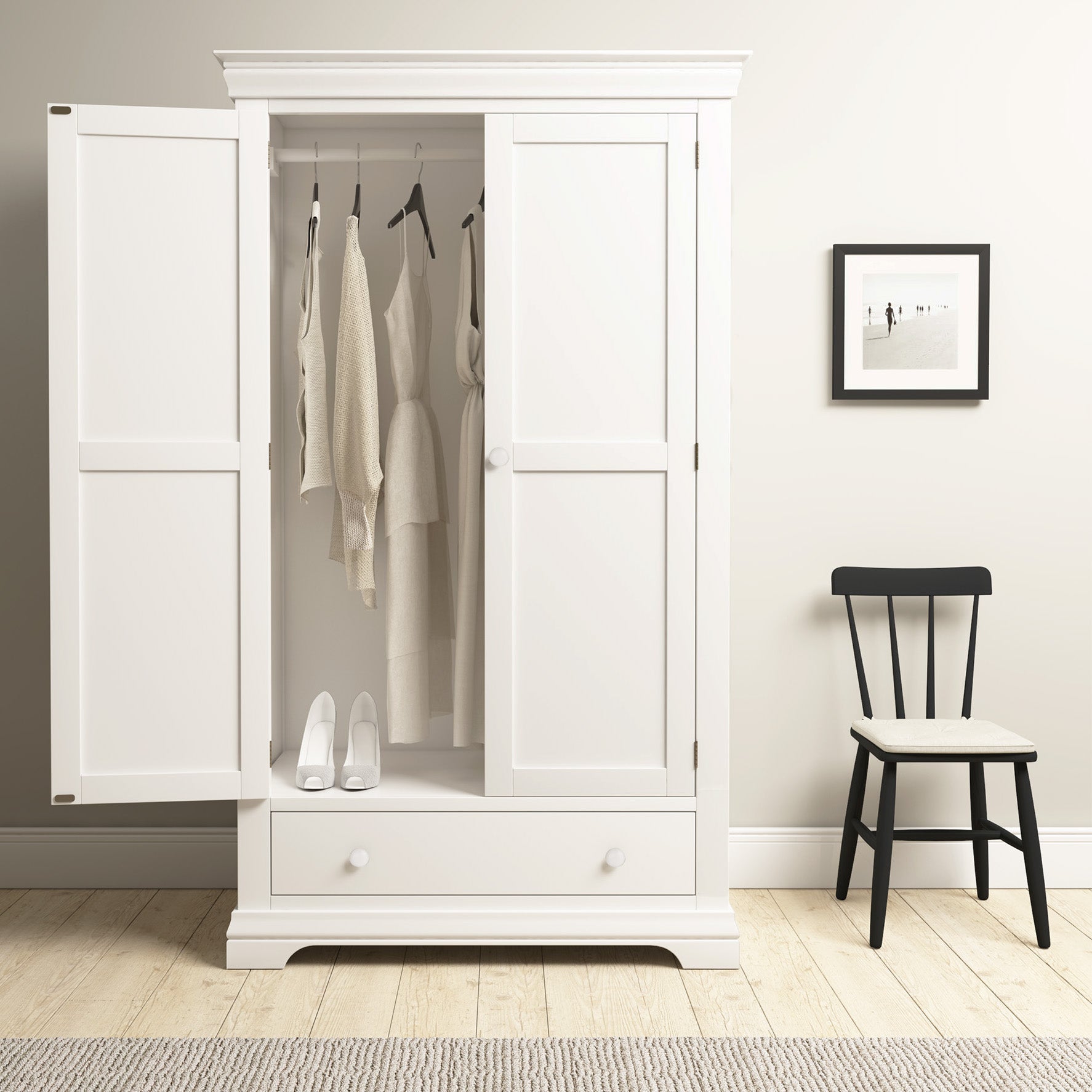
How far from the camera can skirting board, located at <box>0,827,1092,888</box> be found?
8.33ft

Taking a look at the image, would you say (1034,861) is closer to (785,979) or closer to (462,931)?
(785,979)

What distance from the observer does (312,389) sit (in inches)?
83.7

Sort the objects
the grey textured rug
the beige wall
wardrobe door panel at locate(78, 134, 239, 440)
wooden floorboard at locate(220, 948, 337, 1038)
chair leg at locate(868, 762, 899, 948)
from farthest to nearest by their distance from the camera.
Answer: the beige wall
chair leg at locate(868, 762, 899, 948)
wardrobe door panel at locate(78, 134, 239, 440)
wooden floorboard at locate(220, 948, 337, 1038)
the grey textured rug

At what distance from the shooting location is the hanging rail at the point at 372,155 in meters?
2.18

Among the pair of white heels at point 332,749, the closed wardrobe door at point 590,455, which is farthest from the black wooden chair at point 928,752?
the pair of white heels at point 332,749

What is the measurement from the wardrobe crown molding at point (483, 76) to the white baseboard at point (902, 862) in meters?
1.92

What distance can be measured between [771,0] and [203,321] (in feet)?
5.79

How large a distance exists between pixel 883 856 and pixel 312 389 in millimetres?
1733

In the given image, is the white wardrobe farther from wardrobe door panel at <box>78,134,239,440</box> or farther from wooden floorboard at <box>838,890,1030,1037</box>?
wooden floorboard at <box>838,890,1030,1037</box>

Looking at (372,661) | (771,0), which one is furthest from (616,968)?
(771,0)

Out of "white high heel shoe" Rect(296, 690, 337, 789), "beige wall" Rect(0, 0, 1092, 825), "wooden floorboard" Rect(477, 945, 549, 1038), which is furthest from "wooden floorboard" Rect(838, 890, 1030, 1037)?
"white high heel shoe" Rect(296, 690, 337, 789)

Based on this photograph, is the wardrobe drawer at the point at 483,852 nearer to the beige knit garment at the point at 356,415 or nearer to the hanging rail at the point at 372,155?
the beige knit garment at the point at 356,415

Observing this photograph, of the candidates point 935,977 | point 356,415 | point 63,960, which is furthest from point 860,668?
point 63,960

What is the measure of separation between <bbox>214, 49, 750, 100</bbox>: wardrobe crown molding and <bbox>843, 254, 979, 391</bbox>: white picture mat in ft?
2.40
